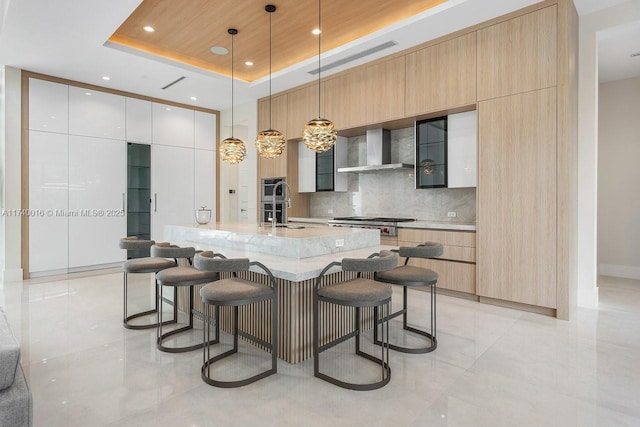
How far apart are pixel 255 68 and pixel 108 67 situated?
2077mm

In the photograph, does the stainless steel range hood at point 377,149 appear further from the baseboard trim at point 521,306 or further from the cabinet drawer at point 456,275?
the baseboard trim at point 521,306

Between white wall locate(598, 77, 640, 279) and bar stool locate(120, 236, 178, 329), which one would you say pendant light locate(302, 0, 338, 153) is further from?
white wall locate(598, 77, 640, 279)

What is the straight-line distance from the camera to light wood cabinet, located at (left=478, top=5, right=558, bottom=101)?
3.52 meters

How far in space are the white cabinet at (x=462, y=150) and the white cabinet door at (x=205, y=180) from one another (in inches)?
191

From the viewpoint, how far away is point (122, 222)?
6.20 metres

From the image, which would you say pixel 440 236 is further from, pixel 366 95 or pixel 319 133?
pixel 366 95

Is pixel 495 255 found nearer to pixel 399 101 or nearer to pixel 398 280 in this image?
pixel 398 280

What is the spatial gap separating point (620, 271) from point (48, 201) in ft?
28.7

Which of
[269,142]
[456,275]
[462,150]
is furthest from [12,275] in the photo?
[462,150]

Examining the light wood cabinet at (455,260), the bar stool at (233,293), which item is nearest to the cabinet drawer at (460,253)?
the light wood cabinet at (455,260)

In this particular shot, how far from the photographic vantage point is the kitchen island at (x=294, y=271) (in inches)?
97.7

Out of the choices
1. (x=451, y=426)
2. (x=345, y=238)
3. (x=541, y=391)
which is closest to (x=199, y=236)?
(x=345, y=238)

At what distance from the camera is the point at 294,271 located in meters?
2.25

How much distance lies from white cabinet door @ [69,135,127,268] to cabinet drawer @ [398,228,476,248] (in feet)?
15.6
